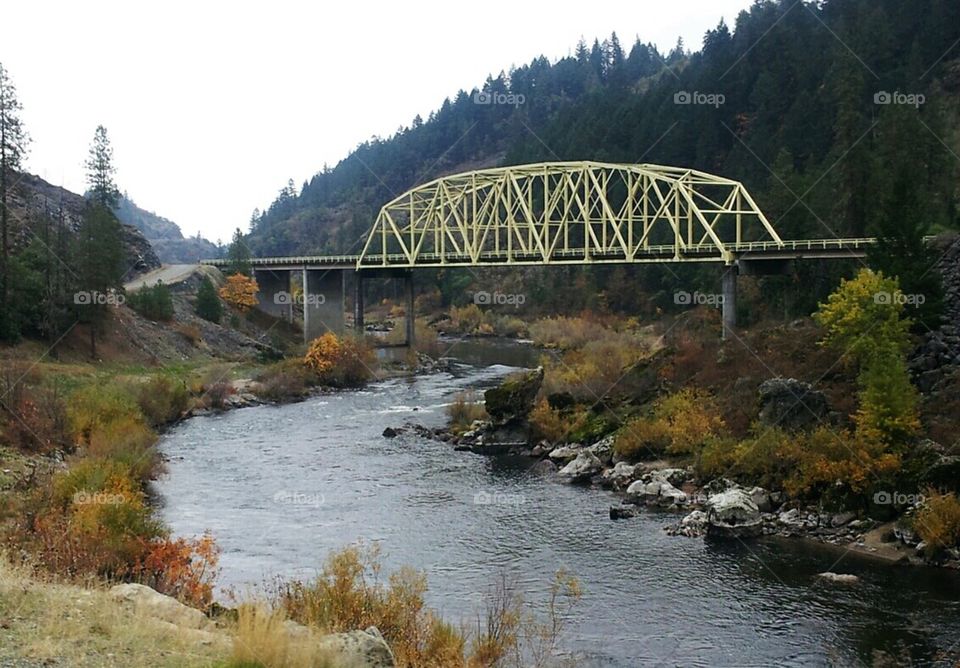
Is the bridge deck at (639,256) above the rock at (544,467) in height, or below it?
above

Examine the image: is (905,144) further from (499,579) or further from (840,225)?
(499,579)

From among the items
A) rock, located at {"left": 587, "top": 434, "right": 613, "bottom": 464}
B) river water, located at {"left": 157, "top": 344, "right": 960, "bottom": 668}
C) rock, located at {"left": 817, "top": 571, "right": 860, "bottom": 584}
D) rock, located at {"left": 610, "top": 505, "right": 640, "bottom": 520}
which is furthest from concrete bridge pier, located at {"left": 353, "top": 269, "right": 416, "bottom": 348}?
→ rock, located at {"left": 817, "top": 571, "right": 860, "bottom": 584}

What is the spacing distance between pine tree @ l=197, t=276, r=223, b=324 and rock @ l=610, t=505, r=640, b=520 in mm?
55420

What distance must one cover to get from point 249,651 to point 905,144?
59.1 m

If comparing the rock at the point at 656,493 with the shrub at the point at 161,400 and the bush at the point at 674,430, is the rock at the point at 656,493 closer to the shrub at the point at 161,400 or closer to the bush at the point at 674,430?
the bush at the point at 674,430

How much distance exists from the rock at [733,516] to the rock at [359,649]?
17.7 meters

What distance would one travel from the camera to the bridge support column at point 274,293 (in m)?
96.1

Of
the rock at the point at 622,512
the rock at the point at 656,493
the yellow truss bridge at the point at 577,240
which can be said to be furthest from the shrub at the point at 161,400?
the yellow truss bridge at the point at 577,240

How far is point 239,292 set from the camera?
89.4m

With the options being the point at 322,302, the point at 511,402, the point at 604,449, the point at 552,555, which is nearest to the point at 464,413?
the point at 511,402

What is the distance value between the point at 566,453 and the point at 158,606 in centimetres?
2713

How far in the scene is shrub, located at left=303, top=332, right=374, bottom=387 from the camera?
6688 cm

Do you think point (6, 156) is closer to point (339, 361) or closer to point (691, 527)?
point (339, 361)

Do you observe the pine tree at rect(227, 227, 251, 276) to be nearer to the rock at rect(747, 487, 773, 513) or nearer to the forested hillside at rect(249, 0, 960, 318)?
the forested hillside at rect(249, 0, 960, 318)
